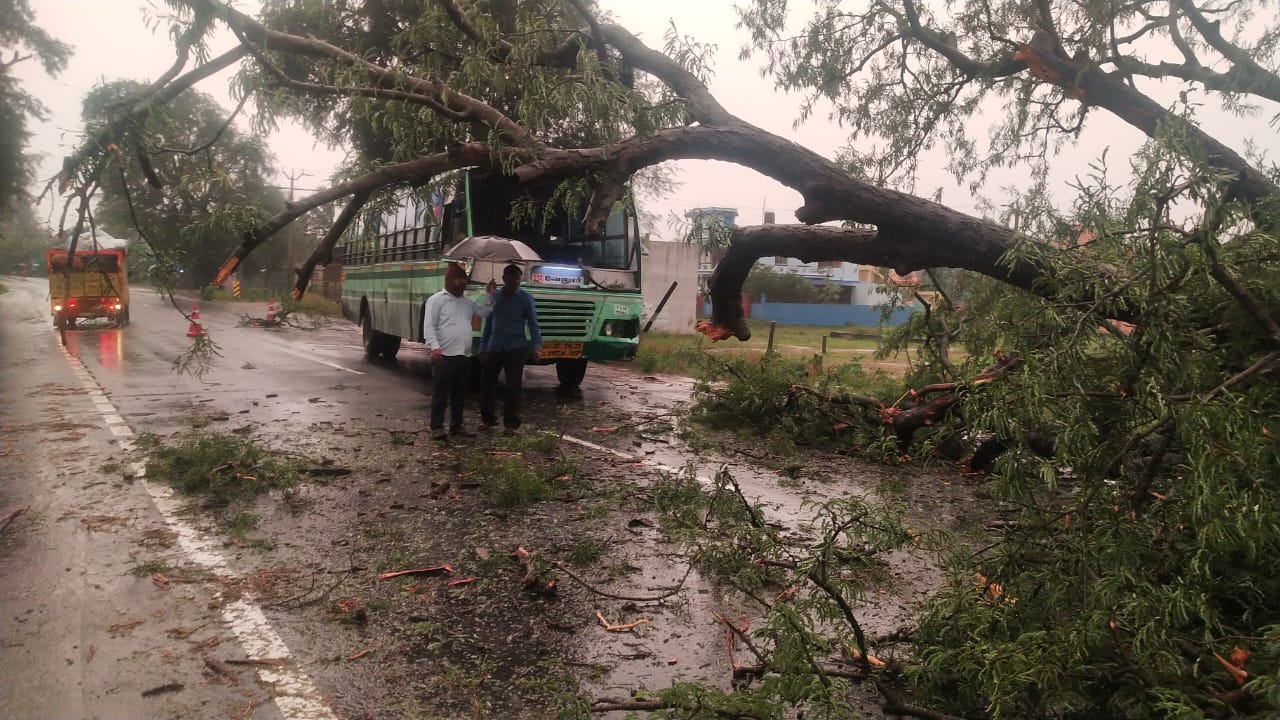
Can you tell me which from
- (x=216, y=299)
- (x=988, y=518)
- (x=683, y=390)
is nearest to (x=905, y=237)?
(x=988, y=518)

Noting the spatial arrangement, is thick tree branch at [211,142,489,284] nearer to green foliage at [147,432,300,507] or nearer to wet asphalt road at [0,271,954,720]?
green foliage at [147,432,300,507]

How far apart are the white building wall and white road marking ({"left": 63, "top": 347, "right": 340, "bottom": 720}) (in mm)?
20434

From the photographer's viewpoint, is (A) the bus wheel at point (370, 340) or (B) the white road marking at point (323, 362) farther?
(A) the bus wheel at point (370, 340)

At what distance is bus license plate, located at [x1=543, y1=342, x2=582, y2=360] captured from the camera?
11.1 metres

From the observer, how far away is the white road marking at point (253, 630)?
315 centimetres

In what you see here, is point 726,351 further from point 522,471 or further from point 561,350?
point 522,471

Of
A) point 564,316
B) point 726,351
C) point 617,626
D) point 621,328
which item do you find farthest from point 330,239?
point 726,351

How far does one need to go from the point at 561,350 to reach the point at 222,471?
5346mm

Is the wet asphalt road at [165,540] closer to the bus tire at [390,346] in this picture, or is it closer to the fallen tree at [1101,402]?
the fallen tree at [1101,402]

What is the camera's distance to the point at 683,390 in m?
13.7

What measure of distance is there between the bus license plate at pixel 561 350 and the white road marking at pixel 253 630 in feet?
17.9

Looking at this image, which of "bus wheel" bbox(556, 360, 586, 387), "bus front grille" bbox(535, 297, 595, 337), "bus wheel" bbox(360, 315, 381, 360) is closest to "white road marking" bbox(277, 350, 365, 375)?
"bus wheel" bbox(360, 315, 381, 360)

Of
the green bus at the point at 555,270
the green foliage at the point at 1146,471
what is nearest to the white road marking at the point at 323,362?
the green bus at the point at 555,270

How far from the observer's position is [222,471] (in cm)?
654
